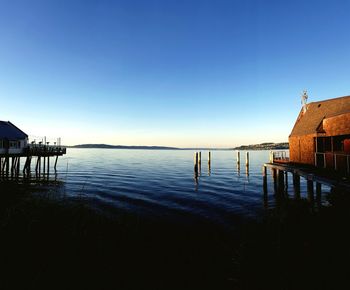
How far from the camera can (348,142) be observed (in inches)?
714

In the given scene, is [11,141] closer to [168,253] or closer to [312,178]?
[168,253]

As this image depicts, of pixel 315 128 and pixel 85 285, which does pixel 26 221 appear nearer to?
pixel 85 285

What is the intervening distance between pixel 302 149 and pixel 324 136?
287 centimetres

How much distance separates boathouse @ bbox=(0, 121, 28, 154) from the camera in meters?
31.3

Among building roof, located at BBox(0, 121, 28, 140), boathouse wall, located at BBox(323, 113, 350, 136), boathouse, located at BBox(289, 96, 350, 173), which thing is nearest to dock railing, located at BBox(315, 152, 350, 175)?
boathouse, located at BBox(289, 96, 350, 173)

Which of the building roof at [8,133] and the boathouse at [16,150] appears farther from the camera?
the building roof at [8,133]

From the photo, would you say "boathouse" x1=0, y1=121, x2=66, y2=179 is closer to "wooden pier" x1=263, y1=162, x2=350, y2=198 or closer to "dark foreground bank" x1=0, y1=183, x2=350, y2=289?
"dark foreground bank" x1=0, y1=183, x2=350, y2=289

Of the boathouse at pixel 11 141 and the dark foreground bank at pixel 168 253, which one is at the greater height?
the boathouse at pixel 11 141

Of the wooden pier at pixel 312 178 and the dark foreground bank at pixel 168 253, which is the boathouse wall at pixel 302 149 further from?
the dark foreground bank at pixel 168 253

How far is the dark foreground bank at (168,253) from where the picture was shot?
6461 millimetres

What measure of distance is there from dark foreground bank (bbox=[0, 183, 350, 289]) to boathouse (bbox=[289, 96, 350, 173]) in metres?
7.80

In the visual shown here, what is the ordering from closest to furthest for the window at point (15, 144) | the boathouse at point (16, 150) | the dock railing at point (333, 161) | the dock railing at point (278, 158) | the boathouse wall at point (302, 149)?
the dock railing at point (333, 161)
the boathouse wall at point (302, 149)
the dock railing at point (278, 158)
the boathouse at point (16, 150)
the window at point (15, 144)

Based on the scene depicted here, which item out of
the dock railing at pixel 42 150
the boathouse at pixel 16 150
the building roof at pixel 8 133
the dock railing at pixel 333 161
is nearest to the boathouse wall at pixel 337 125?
the dock railing at pixel 333 161

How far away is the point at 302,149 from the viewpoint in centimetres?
2205
